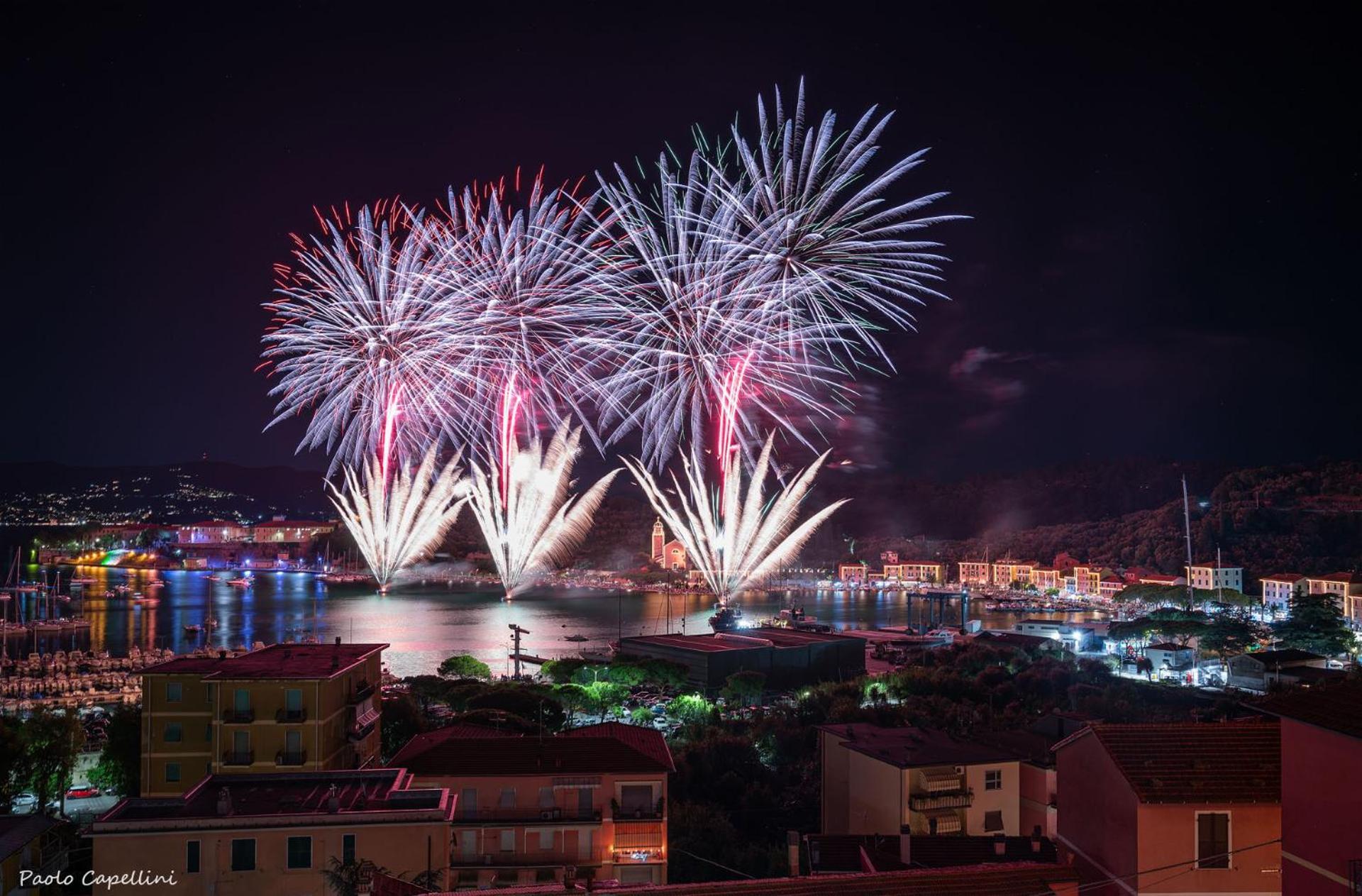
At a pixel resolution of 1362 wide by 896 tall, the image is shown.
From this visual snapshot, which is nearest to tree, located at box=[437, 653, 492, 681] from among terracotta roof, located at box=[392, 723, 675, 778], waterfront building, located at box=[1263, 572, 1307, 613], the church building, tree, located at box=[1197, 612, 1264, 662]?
terracotta roof, located at box=[392, 723, 675, 778]

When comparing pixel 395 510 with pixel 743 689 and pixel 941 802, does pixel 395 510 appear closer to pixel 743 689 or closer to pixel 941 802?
pixel 743 689

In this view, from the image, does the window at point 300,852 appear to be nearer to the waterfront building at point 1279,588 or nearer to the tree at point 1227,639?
the tree at point 1227,639

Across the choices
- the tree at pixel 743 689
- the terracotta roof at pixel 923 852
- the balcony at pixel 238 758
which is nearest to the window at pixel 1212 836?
the terracotta roof at pixel 923 852

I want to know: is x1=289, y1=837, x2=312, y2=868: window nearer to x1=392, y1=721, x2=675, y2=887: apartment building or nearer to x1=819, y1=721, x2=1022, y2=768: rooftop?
x1=392, y1=721, x2=675, y2=887: apartment building

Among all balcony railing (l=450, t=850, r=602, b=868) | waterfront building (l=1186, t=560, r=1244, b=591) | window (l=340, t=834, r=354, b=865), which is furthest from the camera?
waterfront building (l=1186, t=560, r=1244, b=591)

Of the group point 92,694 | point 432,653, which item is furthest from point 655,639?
point 92,694
